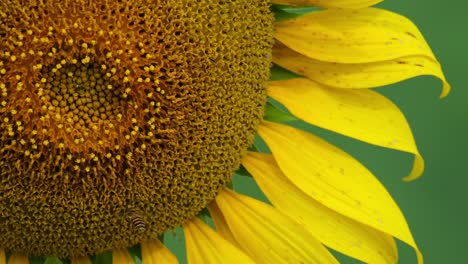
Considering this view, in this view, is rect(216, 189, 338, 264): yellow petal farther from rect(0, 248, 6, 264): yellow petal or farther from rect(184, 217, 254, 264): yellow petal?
rect(0, 248, 6, 264): yellow petal

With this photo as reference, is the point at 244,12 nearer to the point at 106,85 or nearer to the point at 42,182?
the point at 106,85

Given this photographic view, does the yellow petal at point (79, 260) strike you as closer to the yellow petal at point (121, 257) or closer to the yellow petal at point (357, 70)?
the yellow petal at point (121, 257)

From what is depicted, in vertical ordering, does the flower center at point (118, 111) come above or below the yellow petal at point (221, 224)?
above

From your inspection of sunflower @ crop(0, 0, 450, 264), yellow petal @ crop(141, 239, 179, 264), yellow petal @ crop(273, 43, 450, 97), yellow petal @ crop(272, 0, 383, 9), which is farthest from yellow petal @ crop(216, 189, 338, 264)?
yellow petal @ crop(272, 0, 383, 9)

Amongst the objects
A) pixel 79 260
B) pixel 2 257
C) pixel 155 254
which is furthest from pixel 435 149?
pixel 2 257

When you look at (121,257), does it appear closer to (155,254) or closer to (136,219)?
(155,254)

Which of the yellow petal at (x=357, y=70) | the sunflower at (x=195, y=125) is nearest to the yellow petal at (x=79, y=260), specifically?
the sunflower at (x=195, y=125)

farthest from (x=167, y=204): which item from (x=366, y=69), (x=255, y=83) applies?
(x=366, y=69)

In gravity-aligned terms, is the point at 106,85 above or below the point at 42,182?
above
